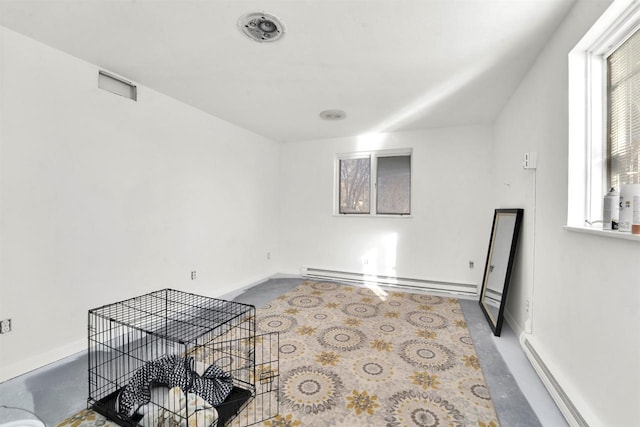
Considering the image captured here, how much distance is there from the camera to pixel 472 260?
3.80 m

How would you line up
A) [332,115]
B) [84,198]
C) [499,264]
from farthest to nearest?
[332,115]
[499,264]
[84,198]

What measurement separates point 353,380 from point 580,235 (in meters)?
1.57

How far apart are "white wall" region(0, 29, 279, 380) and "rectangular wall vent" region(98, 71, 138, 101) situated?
0.21ft

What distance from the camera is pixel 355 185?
4.53 meters

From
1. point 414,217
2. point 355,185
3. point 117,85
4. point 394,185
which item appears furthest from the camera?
point 355,185

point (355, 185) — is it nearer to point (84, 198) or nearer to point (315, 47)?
point (315, 47)

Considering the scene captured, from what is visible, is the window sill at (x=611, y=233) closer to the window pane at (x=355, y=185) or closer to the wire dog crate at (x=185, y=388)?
the wire dog crate at (x=185, y=388)

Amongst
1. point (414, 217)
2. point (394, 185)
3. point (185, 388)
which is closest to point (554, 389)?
point (185, 388)

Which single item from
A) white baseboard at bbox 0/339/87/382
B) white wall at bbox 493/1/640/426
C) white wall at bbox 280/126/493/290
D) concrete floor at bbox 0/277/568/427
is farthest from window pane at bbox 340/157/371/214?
white baseboard at bbox 0/339/87/382

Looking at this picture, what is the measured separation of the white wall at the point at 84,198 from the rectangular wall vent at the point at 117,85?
0.06m

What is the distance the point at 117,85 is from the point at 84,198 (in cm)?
103

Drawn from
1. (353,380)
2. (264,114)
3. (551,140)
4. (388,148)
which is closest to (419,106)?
(388,148)

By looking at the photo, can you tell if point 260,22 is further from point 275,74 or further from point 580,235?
point 580,235

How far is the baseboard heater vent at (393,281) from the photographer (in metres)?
3.79
